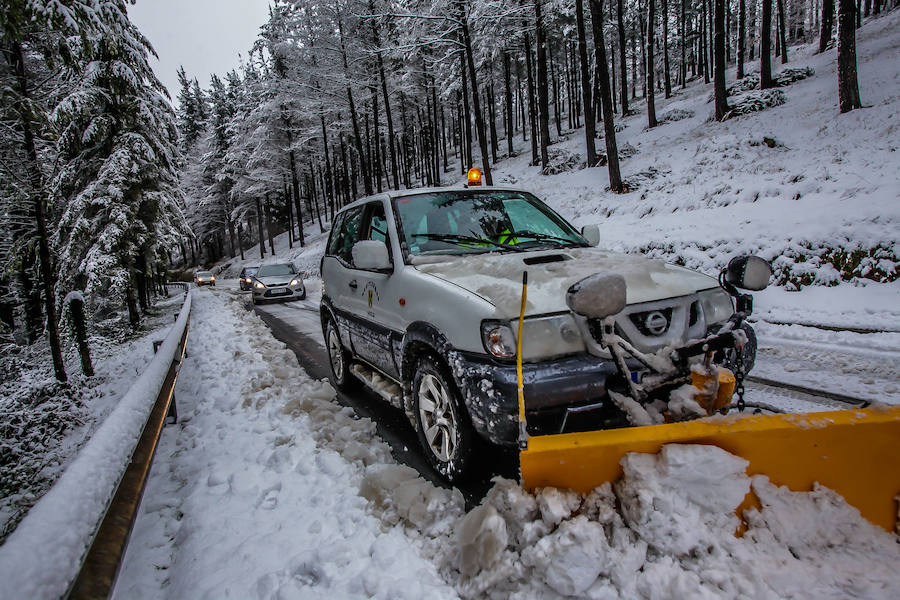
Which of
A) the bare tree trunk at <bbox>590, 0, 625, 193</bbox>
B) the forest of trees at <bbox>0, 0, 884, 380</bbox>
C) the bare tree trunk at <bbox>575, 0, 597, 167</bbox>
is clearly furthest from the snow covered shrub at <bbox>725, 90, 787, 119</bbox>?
the bare tree trunk at <bbox>590, 0, 625, 193</bbox>

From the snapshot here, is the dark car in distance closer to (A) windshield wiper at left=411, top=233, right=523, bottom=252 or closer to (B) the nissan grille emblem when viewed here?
(A) windshield wiper at left=411, top=233, right=523, bottom=252

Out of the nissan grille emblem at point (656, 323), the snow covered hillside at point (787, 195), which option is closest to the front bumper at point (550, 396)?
the nissan grille emblem at point (656, 323)

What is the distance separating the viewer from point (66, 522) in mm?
1428

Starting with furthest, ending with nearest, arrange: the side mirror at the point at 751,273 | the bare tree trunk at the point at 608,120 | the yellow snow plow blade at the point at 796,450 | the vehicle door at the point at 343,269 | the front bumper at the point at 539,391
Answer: the bare tree trunk at the point at 608,120, the vehicle door at the point at 343,269, the side mirror at the point at 751,273, the front bumper at the point at 539,391, the yellow snow plow blade at the point at 796,450

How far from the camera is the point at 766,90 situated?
65.9 ft

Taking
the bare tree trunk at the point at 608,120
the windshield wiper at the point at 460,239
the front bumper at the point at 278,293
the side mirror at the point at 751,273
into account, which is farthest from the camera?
the front bumper at the point at 278,293

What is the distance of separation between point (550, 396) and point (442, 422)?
0.86m

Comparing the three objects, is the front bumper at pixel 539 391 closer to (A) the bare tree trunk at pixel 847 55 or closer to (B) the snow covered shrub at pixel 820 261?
(B) the snow covered shrub at pixel 820 261

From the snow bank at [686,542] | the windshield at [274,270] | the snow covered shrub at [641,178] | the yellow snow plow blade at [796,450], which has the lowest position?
the snow bank at [686,542]

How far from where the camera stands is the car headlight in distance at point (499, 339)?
2.37 meters

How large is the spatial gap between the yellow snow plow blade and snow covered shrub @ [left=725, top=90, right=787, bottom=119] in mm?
21681

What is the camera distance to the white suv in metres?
2.30

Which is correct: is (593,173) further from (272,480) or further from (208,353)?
(272,480)

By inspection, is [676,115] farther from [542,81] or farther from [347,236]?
[347,236]
